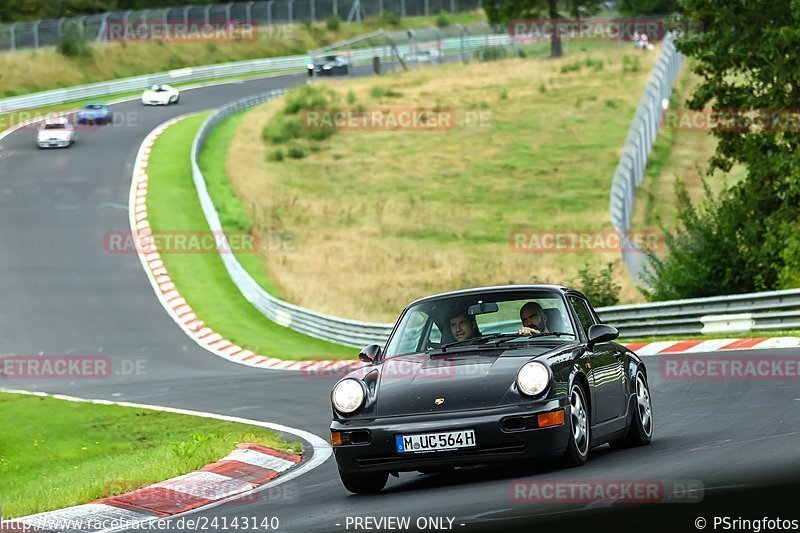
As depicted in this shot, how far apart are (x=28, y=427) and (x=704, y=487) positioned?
45.7ft

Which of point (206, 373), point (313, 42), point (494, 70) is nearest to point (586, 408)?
point (206, 373)

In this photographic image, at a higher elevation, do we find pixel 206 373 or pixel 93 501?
pixel 93 501

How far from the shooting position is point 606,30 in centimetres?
8462

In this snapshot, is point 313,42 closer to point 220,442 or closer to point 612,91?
point 612,91

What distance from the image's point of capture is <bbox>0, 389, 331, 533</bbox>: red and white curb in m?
8.66

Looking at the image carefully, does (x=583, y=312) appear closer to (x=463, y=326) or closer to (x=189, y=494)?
(x=463, y=326)


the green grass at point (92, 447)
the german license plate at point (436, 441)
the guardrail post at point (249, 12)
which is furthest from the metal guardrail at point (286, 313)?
the guardrail post at point (249, 12)

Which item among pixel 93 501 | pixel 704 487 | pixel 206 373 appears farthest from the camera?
pixel 206 373

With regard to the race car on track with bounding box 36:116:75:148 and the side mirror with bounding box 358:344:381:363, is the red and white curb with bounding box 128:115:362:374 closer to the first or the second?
the race car on track with bounding box 36:116:75:148

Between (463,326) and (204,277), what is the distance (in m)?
27.8

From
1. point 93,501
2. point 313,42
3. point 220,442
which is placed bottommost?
point 313,42

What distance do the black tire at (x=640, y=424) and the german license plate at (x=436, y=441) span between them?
2298 mm

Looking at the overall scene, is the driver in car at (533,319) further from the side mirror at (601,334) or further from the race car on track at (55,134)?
the race car on track at (55,134)

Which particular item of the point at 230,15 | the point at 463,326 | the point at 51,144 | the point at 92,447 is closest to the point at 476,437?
the point at 463,326
